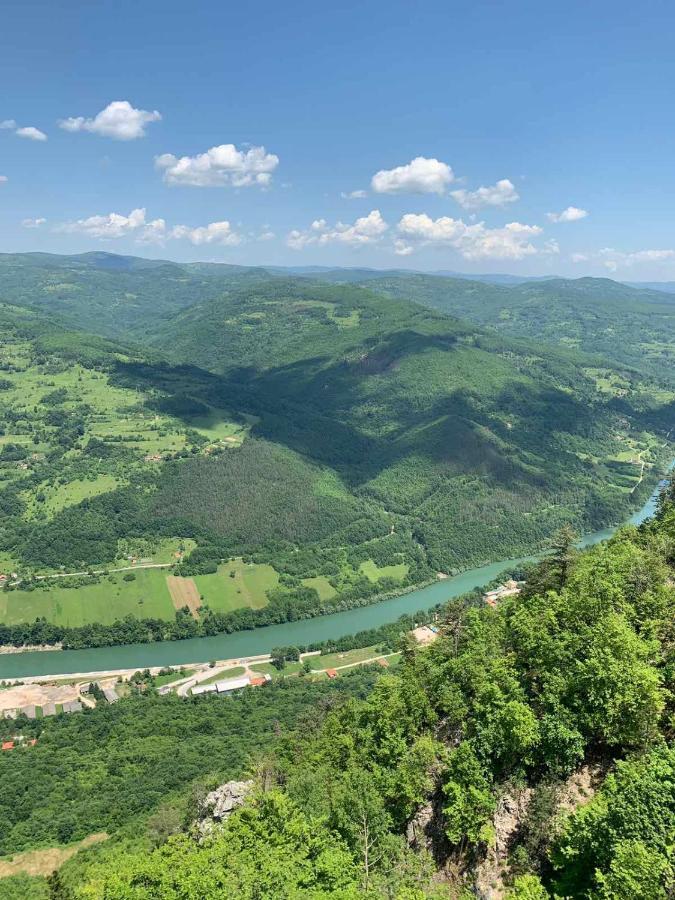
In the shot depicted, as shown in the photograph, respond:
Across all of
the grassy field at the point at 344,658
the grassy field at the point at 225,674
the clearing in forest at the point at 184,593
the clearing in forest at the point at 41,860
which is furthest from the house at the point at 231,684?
the clearing in forest at the point at 41,860

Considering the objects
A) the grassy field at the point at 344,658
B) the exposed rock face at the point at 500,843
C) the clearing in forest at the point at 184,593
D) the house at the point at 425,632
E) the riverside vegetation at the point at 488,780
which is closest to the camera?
the riverside vegetation at the point at 488,780

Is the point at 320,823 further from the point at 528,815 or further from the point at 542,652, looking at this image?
the point at 542,652

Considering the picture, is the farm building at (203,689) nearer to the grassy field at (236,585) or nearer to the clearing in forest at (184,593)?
the clearing in forest at (184,593)

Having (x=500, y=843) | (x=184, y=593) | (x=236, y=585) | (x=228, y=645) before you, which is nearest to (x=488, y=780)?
(x=500, y=843)

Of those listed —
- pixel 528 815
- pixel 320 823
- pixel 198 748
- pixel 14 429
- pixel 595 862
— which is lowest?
pixel 198 748

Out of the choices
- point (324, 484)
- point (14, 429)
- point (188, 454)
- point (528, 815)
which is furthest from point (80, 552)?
point (528, 815)

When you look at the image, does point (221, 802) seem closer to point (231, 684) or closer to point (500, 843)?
point (500, 843)
